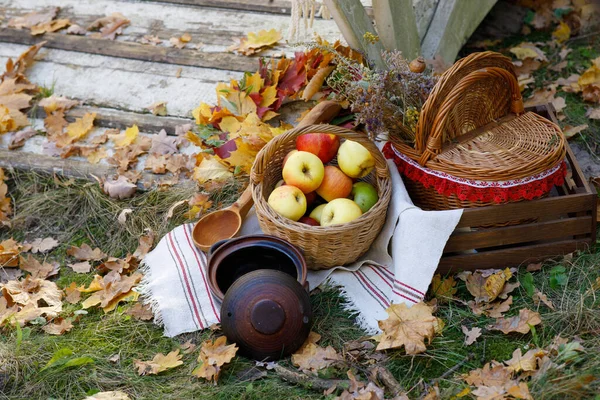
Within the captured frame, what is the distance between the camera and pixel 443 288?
9.81 ft

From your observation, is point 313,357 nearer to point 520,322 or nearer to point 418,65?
point 520,322

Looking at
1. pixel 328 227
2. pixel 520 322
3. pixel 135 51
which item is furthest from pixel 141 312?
pixel 135 51

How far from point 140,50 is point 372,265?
251cm

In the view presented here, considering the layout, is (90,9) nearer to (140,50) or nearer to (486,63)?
(140,50)

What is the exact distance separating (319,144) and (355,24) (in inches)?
33.5

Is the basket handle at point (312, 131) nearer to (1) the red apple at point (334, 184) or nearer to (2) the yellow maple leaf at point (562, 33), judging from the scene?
(1) the red apple at point (334, 184)

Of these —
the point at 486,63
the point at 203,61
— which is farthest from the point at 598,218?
the point at 203,61

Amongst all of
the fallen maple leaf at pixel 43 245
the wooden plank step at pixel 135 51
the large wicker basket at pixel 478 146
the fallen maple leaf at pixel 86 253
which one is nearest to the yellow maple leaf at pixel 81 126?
the wooden plank step at pixel 135 51

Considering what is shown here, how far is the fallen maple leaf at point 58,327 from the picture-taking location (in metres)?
3.00

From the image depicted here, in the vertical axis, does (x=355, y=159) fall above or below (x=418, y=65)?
below

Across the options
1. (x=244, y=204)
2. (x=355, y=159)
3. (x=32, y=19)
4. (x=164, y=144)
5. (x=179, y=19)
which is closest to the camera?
(x=355, y=159)

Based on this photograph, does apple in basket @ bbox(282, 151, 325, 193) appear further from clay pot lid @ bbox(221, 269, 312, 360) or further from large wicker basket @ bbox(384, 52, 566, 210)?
clay pot lid @ bbox(221, 269, 312, 360)

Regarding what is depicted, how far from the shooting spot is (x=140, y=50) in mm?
4703

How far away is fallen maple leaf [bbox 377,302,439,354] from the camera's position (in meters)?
2.64
